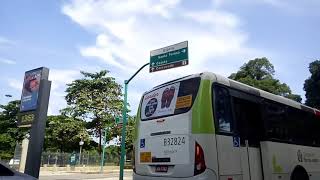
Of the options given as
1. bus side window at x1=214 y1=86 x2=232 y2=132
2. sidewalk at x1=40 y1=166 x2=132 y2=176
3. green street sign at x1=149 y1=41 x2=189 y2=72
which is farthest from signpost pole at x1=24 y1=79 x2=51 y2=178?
sidewalk at x1=40 y1=166 x2=132 y2=176

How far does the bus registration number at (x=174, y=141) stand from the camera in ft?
28.8

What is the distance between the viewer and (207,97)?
29.0ft

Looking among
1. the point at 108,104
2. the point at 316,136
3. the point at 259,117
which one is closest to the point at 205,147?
the point at 259,117

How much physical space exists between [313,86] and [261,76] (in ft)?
50.7

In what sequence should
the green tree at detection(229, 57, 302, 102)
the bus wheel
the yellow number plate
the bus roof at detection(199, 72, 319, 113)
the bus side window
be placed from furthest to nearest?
the green tree at detection(229, 57, 302, 102)
the bus wheel
the yellow number plate
the bus roof at detection(199, 72, 319, 113)
the bus side window

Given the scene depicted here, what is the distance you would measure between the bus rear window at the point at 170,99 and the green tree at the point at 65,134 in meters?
45.5

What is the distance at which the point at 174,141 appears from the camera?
356 inches

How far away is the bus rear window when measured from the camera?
9174 mm

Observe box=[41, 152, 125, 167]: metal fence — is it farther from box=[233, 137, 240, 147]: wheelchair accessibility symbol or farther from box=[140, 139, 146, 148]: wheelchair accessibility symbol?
box=[233, 137, 240, 147]: wheelchair accessibility symbol

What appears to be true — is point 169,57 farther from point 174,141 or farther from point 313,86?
point 313,86

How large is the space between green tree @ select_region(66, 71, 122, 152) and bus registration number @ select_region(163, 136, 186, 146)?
47737 mm

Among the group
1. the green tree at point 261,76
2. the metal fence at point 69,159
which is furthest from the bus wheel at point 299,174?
the green tree at point 261,76

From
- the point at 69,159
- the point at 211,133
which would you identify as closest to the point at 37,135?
the point at 211,133

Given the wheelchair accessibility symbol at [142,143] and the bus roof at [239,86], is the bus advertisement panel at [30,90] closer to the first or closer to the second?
the wheelchair accessibility symbol at [142,143]
